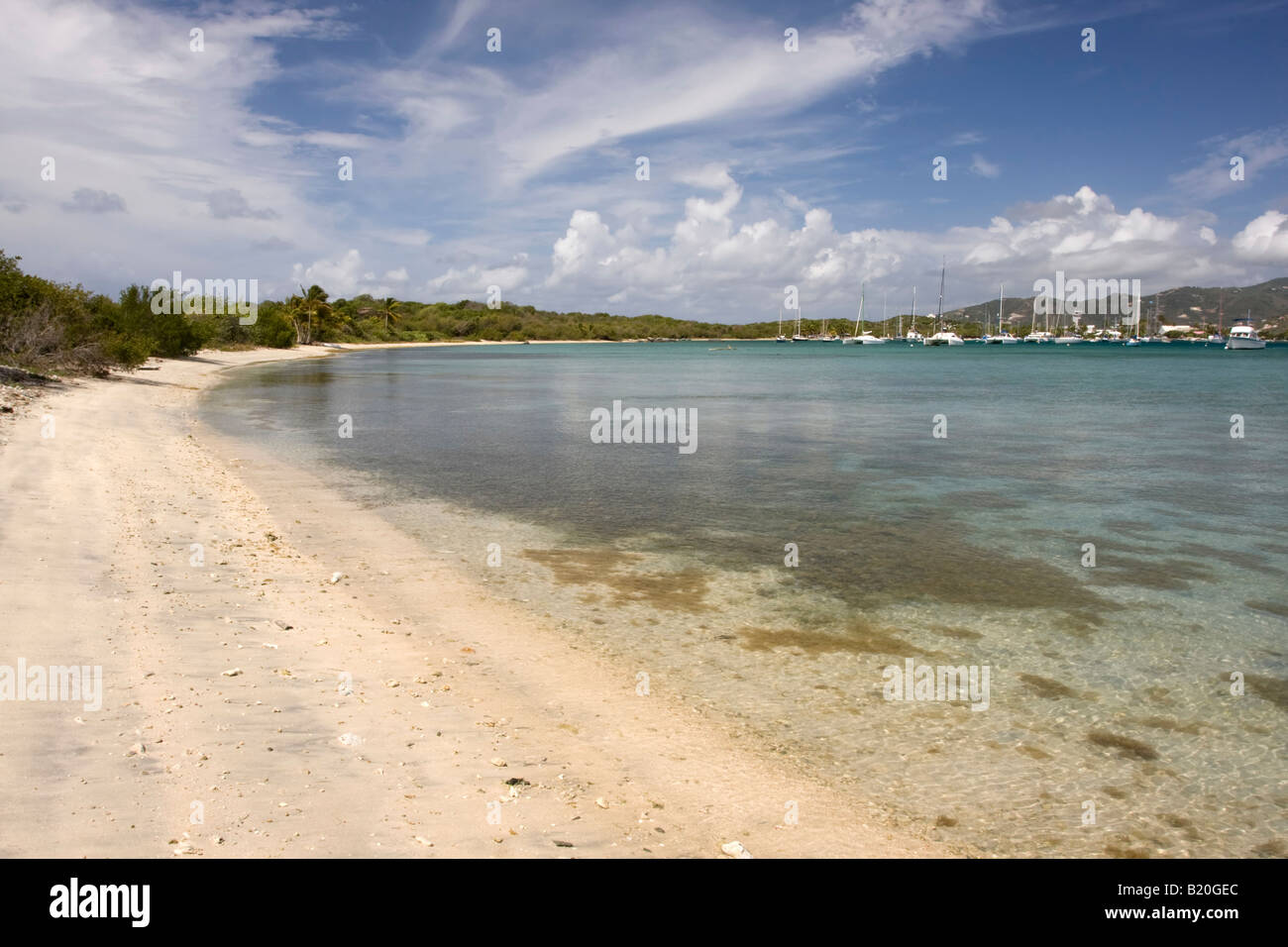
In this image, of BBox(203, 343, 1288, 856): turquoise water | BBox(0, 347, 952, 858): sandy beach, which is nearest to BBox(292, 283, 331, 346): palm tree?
BBox(203, 343, 1288, 856): turquoise water

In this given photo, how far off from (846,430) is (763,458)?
9.48m

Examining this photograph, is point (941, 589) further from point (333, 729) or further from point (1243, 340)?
point (1243, 340)

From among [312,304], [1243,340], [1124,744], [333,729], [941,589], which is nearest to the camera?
[333,729]

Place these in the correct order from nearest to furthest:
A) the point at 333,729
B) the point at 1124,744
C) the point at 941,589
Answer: the point at 333,729 < the point at 1124,744 < the point at 941,589

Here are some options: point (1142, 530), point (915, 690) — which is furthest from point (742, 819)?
point (1142, 530)

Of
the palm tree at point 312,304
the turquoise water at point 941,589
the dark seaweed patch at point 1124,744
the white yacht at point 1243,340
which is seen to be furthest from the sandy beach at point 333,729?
the white yacht at point 1243,340

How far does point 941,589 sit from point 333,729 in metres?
9.05

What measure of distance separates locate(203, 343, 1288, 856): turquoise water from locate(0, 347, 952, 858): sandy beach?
959 mm

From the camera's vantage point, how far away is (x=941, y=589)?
12.2m

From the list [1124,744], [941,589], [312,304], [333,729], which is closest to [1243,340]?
[312,304]

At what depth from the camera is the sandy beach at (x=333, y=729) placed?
5.31 metres

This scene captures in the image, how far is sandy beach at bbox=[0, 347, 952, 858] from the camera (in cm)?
531

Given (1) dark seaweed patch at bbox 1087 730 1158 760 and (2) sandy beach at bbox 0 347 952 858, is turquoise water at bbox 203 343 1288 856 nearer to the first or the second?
(1) dark seaweed patch at bbox 1087 730 1158 760
